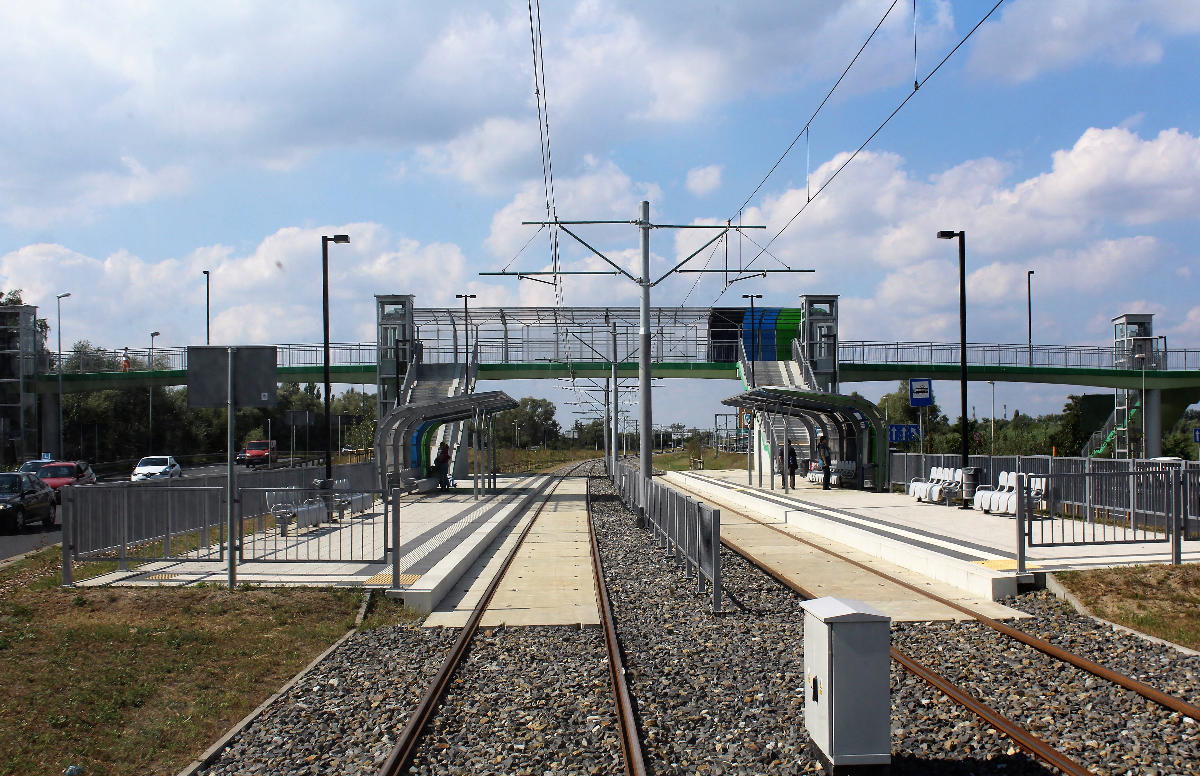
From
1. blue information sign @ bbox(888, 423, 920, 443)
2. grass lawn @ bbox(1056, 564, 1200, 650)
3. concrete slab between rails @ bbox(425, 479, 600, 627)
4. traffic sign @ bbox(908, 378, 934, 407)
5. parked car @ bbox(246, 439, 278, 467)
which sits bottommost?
parked car @ bbox(246, 439, 278, 467)

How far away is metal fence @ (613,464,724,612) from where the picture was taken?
37.4 feet

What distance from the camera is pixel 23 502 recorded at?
2214 centimetres

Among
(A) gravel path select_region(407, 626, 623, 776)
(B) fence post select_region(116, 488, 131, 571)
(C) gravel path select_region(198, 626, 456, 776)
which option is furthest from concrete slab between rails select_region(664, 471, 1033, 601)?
(B) fence post select_region(116, 488, 131, 571)

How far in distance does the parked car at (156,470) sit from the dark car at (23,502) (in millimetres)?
18792

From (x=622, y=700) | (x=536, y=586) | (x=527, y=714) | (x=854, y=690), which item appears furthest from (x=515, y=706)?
(x=536, y=586)

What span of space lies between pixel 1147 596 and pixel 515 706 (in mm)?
7848

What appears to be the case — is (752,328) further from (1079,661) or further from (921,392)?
(1079,661)

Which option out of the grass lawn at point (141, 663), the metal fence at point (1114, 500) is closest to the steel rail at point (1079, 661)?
the metal fence at point (1114, 500)

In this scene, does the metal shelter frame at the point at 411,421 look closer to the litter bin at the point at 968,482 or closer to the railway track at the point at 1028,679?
the litter bin at the point at 968,482

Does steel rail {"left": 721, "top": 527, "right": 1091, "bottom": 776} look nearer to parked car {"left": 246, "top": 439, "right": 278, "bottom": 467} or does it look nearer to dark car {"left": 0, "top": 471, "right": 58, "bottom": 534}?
dark car {"left": 0, "top": 471, "right": 58, "bottom": 534}

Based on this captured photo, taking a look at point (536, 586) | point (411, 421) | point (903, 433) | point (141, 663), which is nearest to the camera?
point (141, 663)

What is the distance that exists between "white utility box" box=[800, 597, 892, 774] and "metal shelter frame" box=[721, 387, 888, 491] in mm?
21693

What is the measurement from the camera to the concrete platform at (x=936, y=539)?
12.8 metres

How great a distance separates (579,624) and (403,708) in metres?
3.43
